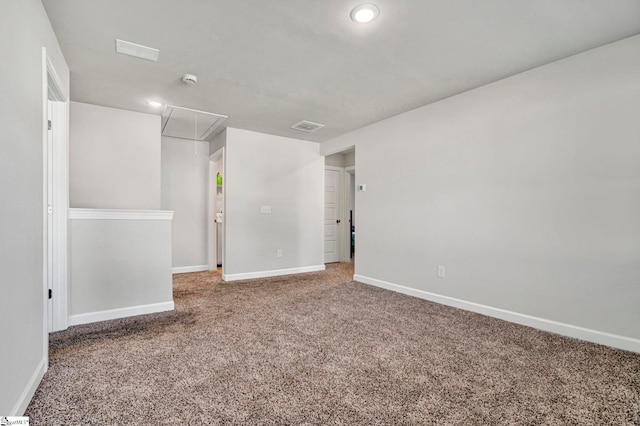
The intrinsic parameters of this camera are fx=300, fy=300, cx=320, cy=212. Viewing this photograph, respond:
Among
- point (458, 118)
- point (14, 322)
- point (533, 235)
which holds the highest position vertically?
point (458, 118)

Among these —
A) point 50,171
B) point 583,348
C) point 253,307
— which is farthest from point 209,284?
point 583,348

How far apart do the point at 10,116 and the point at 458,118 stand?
144 inches

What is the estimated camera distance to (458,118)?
339 centimetres

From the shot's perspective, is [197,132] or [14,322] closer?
[14,322]

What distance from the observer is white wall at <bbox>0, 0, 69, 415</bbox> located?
52.6 inches

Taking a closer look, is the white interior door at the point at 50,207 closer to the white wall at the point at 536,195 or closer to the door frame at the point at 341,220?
the white wall at the point at 536,195

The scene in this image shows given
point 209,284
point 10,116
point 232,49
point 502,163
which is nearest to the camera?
point 10,116

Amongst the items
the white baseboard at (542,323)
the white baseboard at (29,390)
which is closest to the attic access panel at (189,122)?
the white baseboard at (29,390)

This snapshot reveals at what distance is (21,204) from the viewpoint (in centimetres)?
152

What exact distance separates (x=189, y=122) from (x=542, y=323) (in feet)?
16.0

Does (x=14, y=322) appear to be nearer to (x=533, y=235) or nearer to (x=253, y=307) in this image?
(x=253, y=307)

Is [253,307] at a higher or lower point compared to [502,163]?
lower

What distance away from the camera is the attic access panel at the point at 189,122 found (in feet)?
13.1

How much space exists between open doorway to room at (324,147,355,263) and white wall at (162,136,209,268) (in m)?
2.51
